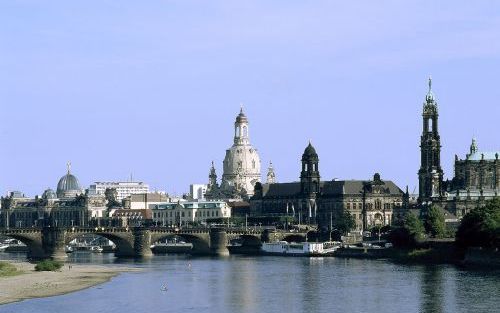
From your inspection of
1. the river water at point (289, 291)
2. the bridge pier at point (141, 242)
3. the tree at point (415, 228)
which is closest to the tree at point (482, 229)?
the river water at point (289, 291)

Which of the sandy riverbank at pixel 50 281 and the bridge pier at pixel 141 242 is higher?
the bridge pier at pixel 141 242

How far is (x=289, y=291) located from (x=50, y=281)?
2354 centimetres

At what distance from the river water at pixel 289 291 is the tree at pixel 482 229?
5059 millimetres

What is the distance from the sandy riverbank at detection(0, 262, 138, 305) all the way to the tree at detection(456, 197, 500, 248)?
37.9 metres

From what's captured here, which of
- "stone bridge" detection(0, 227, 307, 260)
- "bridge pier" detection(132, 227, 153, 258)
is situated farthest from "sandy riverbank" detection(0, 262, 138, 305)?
"bridge pier" detection(132, 227, 153, 258)

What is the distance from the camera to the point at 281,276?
451 ft

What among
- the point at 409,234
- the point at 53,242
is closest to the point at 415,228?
the point at 409,234

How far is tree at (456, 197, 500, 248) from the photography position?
144 m

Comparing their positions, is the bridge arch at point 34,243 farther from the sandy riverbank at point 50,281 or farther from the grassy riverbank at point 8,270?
the grassy riverbank at point 8,270

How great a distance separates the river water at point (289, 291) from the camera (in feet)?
330

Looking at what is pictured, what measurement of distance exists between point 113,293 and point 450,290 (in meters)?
28.2

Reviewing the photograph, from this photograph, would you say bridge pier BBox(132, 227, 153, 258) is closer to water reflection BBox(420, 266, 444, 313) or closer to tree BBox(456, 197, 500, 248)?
tree BBox(456, 197, 500, 248)

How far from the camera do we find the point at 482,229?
5743 inches

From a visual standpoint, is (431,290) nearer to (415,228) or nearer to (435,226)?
(415,228)
